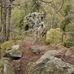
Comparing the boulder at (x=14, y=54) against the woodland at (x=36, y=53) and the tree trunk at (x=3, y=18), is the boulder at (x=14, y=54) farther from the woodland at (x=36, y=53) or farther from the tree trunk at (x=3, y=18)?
the tree trunk at (x=3, y=18)

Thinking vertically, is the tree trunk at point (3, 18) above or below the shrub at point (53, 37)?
above

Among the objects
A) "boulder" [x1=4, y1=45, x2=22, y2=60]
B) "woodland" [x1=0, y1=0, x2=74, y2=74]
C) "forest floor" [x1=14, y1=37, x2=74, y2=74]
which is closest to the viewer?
"woodland" [x1=0, y1=0, x2=74, y2=74]

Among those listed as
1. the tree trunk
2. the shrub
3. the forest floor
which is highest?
the tree trunk

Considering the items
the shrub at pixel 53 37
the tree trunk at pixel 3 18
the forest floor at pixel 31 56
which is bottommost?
the forest floor at pixel 31 56

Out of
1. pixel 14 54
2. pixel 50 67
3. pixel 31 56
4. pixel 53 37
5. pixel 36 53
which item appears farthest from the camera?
pixel 53 37

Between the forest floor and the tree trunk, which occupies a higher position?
the tree trunk

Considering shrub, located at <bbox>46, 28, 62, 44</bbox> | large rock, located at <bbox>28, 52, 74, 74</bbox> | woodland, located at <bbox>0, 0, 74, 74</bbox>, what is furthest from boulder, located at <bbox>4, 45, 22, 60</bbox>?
shrub, located at <bbox>46, 28, 62, 44</bbox>

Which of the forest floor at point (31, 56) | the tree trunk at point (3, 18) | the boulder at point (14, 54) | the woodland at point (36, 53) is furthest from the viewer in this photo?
the tree trunk at point (3, 18)

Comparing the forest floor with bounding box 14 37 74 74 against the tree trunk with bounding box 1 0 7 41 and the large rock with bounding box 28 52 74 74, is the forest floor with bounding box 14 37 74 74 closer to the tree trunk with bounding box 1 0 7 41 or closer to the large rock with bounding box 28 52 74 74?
the large rock with bounding box 28 52 74 74

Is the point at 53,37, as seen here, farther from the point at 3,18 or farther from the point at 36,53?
the point at 3,18

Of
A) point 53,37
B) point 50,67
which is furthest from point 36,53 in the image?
point 53,37

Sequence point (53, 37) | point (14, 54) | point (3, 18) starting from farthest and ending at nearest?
1. point (53, 37)
2. point (3, 18)
3. point (14, 54)

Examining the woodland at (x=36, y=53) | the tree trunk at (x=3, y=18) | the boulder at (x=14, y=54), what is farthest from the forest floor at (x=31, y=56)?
the tree trunk at (x=3, y=18)

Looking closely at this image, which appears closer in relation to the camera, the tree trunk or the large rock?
the large rock
